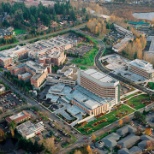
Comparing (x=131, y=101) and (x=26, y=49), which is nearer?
(x=131, y=101)

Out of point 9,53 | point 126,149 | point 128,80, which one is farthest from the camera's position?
point 9,53

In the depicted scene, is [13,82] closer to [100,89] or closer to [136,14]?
[100,89]

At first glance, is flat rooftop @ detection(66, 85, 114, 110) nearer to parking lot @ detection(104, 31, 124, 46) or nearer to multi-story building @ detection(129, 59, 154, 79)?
multi-story building @ detection(129, 59, 154, 79)

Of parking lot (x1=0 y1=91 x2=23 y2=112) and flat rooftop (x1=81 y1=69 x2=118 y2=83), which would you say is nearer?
flat rooftop (x1=81 y1=69 x2=118 y2=83)

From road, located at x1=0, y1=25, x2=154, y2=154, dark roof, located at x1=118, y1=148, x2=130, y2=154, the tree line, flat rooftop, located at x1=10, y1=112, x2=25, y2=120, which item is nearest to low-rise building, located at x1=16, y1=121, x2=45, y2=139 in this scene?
flat rooftop, located at x1=10, y1=112, x2=25, y2=120

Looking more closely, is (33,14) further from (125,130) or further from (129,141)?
(129,141)

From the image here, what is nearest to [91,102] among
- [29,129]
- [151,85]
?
[29,129]

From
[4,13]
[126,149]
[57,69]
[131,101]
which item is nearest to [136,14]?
[4,13]
